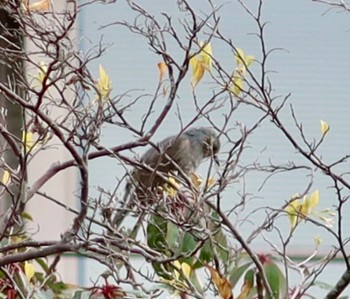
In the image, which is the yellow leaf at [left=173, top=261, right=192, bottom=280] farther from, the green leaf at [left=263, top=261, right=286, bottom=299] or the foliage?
the green leaf at [left=263, top=261, right=286, bottom=299]

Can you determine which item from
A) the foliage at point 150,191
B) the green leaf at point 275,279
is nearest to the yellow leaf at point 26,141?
the foliage at point 150,191

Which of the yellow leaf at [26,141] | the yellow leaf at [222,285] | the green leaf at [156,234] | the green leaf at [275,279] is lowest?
the yellow leaf at [222,285]

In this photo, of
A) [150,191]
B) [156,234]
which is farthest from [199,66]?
[156,234]

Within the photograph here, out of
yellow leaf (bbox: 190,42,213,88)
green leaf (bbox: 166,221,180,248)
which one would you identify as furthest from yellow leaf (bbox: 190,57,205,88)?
green leaf (bbox: 166,221,180,248)

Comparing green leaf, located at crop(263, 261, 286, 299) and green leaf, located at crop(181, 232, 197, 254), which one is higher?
green leaf, located at crop(181, 232, 197, 254)

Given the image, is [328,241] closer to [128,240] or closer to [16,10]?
[128,240]

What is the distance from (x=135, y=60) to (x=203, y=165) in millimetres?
309

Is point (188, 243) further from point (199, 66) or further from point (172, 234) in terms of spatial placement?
point (199, 66)

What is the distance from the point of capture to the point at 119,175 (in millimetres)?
1534

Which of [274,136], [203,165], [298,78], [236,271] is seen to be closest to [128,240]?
[236,271]

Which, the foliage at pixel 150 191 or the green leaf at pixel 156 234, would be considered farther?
the green leaf at pixel 156 234

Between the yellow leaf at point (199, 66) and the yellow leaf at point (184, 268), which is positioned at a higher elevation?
the yellow leaf at point (199, 66)

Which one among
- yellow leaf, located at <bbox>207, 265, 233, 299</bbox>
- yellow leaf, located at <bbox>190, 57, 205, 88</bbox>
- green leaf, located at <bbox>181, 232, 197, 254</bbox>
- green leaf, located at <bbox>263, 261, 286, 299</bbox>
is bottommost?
yellow leaf, located at <bbox>207, 265, 233, 299</bbox>

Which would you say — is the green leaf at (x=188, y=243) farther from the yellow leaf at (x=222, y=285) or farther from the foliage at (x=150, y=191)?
the yellow leaf at (x=222, y=285)
